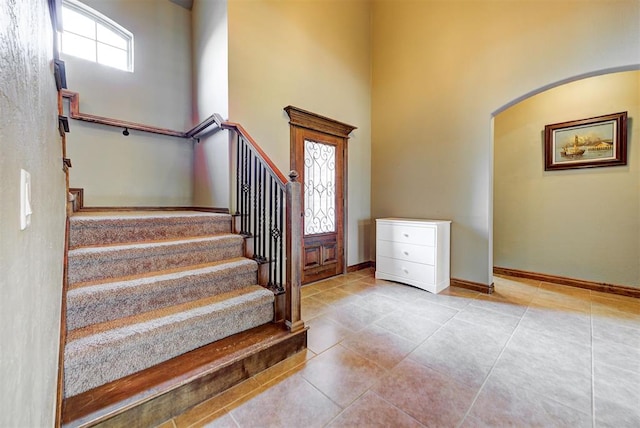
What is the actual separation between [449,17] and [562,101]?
1.92 metres

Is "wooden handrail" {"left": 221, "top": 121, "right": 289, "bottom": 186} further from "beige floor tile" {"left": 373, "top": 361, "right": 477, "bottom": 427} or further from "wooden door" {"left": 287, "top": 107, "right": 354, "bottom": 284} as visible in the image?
"beige floor tile" {"left": 373, "top": 361, "right": 477, "bottom": 427}

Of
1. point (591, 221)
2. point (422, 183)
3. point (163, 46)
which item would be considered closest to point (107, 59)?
point (163, 46)

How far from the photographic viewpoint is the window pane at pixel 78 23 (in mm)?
2986

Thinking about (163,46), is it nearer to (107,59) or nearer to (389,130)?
(107,59)

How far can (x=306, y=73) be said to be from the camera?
355 centimetres

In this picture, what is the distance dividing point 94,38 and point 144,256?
10.1 feet

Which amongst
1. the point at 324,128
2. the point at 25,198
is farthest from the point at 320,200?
the point at 25,198

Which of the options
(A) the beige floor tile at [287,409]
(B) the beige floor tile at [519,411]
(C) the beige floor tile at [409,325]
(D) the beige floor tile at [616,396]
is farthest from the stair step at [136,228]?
(D) the beige floor tile at [616,396]

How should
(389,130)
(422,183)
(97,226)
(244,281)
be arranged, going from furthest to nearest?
(389,130), (422,183), (244,281), (97,226)

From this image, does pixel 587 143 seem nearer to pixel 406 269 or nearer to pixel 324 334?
pixel 406 269

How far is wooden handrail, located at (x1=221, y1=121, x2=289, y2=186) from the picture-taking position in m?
2.01

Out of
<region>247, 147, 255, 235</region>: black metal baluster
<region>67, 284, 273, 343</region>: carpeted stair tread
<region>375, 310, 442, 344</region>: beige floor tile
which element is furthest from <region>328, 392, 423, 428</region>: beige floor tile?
<region>247, 147, 255, 235</region>: black metal baluster

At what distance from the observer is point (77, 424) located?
111 cm

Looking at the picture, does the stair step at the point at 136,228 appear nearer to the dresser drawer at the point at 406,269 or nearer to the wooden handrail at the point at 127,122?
the wooden handrail at the point at 127,122
